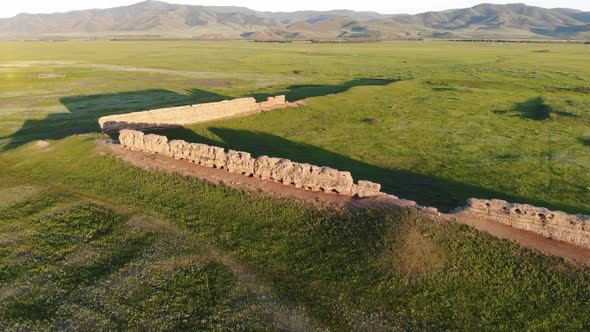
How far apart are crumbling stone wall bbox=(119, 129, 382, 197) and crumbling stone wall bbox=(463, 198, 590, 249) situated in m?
5.37

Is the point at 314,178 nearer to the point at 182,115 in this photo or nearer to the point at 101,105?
the point at 182,115

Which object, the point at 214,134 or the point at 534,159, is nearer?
the point at 534,159

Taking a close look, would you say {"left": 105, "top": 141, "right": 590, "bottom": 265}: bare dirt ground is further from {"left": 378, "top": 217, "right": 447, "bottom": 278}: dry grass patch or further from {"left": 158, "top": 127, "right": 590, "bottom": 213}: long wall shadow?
{"left": 158, "top": 127, "right": 590, "bottom": 213}: long wall shadow

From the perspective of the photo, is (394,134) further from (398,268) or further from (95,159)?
(95,159)

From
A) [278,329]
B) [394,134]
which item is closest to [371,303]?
[278,329]

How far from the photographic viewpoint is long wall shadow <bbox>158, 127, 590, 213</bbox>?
23875 millimetres

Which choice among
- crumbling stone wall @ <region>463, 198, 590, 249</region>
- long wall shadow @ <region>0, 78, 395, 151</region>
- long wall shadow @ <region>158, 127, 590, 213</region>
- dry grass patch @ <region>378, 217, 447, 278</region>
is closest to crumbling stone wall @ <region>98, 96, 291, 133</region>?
long wall shadow @ <region>158, 127, 590, 213</region>

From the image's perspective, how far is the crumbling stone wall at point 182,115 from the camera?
1427 inches

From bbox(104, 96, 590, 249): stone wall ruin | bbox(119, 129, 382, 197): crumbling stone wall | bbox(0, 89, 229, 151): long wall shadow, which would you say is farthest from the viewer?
bbox(0, 89, 229, 151): long wall shadow

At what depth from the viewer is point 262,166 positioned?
76.5ft

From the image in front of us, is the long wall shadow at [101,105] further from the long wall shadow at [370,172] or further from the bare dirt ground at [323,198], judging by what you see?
the bare dirt ground at [323,198]

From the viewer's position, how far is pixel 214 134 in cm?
3706

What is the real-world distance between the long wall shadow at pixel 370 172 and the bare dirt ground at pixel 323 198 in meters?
4.18

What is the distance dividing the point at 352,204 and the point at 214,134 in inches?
802
